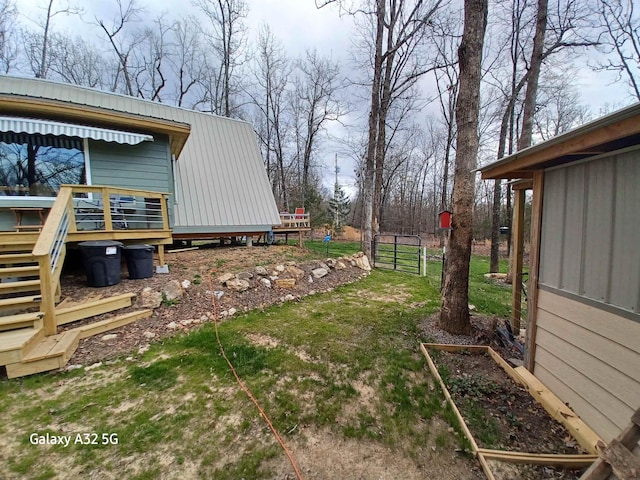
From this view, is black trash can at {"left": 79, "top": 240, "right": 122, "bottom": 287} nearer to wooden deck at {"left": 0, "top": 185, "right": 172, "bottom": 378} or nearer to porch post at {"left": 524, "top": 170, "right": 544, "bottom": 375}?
wooden deck at {"left": 0, "top": 185, "right": 172, "bottom": 378}

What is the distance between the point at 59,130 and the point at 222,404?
5950mm

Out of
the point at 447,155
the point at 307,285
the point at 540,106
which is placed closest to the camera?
the point at 307,285

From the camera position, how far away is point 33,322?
314 centimetres

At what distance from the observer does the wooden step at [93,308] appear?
3451 mm

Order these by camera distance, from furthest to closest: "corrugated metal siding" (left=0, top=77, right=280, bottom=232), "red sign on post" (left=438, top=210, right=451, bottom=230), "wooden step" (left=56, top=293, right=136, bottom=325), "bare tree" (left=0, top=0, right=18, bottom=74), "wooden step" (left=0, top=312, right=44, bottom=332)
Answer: "bare tree" (left=0, top=0, right=18, bottom=74), "corrugated metal siding" (left=0, top=77, right=280, bottom=232), "red sign on post" (left=438, top=210, right=451, bottom=230), "wooden step" (left=56, top=293, right=136, bottom=325), "wooden step" (left=0, top=312, right=44, bottom=332)

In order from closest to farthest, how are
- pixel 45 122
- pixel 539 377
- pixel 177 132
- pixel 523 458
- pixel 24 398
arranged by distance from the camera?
1. pixel 523 458
2. pixel 24 398
3. pixel 539 377
4. pixel 45 122
5. pixel 177 132

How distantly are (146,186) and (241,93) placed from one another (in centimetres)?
1490

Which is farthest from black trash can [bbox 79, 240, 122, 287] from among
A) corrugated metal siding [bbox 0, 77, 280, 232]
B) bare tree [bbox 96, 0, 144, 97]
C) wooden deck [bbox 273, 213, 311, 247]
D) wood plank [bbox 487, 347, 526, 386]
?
bare tree [bbox 96, 0, 144, 97]

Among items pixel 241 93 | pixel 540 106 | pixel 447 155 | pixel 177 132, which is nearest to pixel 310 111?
pixel 241 93

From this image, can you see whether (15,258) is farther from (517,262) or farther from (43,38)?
(43,38)

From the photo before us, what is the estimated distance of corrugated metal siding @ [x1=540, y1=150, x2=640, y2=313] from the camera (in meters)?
2.03

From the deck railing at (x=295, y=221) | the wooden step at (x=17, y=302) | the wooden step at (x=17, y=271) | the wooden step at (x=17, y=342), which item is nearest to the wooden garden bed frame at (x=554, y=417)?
the wooden step at (x=17, y=342)

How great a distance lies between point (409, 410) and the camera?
8.27 ft

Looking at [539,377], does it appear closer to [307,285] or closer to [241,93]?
[307,285]
